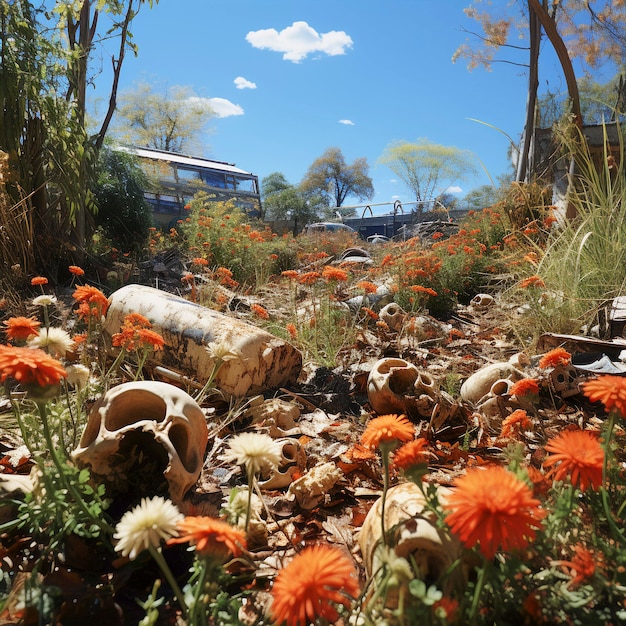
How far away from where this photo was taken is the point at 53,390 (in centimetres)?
94

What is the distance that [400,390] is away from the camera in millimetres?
2383

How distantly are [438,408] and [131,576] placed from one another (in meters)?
1.47

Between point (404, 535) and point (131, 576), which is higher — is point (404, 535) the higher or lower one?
the higher one

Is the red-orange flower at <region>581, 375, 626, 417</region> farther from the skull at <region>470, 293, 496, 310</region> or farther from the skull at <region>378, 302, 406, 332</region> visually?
the skull at <region>470, 293, 496, 310</region>

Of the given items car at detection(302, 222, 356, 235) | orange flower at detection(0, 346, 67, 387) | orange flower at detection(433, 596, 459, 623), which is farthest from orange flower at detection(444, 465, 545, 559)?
car at detection(302, 222, 356, 235)

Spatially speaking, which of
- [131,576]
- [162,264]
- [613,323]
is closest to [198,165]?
[162,264]

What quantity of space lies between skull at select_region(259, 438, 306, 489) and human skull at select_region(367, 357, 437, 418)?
607mm

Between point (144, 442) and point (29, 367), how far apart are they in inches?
28.2

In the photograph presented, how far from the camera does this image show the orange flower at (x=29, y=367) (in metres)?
0.86

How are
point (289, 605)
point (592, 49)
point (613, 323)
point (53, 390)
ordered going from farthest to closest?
point (592, 49), point (613, 323), point (53, 390), point (289, 605)

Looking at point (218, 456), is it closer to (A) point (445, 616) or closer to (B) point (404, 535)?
(B) point (404, 535)

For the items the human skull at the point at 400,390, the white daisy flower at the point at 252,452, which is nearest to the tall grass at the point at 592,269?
the human skull at the point at 400,390

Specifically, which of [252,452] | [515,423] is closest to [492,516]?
[252,452]

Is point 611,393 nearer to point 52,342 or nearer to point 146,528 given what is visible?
point 146,528
